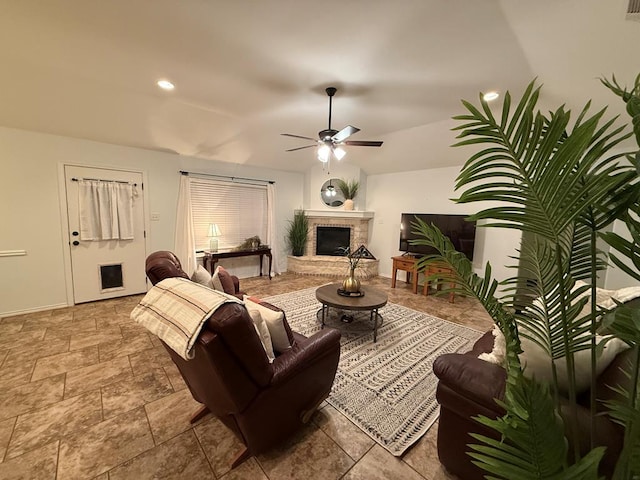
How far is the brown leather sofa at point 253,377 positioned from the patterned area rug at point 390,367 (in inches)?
15.7

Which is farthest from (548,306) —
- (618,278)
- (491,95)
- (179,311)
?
(618,278)

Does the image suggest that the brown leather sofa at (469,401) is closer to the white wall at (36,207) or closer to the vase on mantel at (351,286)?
the vase on mantel at (351,286)

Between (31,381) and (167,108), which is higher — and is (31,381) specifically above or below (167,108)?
below

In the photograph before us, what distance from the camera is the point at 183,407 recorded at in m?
1.88

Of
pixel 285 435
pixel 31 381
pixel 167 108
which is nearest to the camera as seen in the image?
pixel 285 435

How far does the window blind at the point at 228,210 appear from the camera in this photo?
478cm

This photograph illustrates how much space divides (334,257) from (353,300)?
9.77 ft

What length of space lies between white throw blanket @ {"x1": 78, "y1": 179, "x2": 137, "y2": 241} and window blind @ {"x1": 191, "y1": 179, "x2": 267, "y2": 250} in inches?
37.7

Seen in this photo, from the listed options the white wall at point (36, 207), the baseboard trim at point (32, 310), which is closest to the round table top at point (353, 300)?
the white wall at point (36, 207)

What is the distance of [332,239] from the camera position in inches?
237

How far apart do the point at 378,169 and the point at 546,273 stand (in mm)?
4961

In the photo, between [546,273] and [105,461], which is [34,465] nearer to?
[105,461]

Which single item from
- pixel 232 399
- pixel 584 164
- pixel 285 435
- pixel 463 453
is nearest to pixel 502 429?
pixel 584 164

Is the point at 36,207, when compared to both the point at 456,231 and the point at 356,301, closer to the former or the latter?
the point at 356,301
